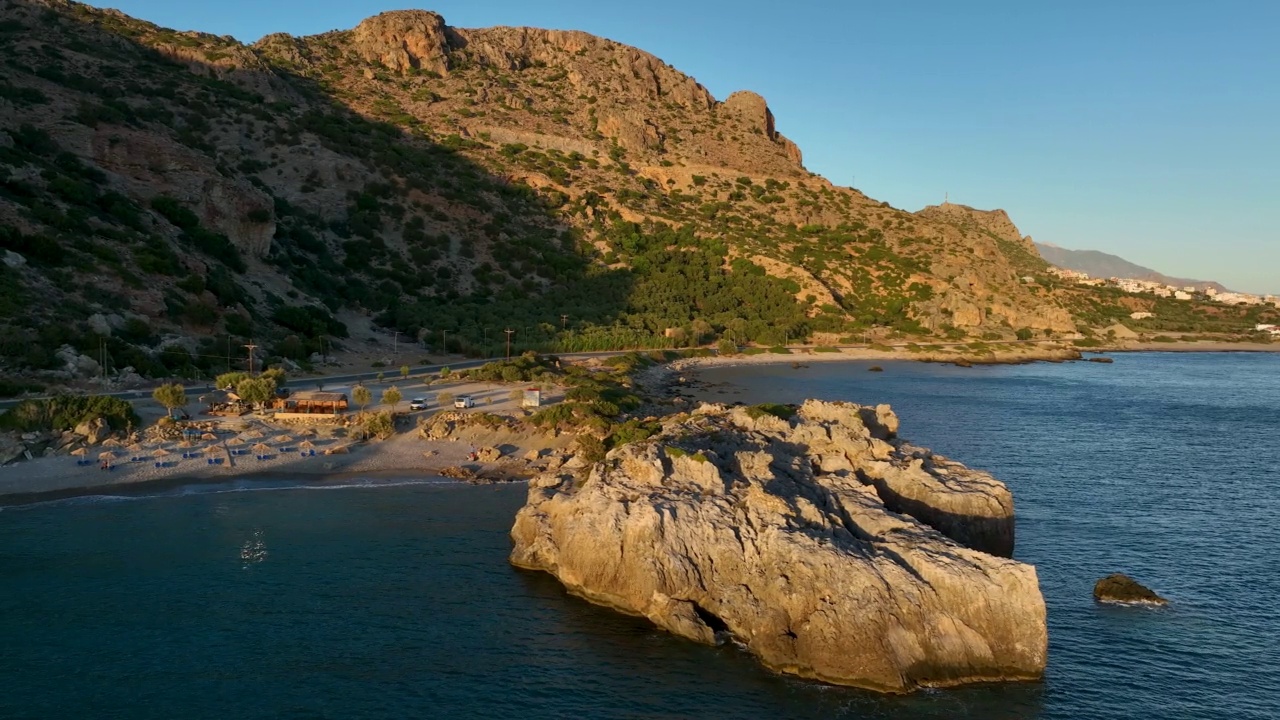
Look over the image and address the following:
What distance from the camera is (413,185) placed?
113 m

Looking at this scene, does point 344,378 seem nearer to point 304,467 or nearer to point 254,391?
point 254,391

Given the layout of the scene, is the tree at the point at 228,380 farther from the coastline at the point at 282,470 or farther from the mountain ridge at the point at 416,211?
the coastline at the point at 282,470

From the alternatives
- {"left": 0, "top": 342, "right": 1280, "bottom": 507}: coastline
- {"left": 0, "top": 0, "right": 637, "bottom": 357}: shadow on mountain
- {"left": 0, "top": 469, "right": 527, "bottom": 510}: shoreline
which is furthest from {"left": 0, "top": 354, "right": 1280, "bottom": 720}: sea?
{"left": 0, "top": 0, "right": 637, "bottom": 357}: shadow on mountain

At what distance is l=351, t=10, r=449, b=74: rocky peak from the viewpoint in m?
156

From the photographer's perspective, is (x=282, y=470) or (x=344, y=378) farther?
(x=344, y=378)

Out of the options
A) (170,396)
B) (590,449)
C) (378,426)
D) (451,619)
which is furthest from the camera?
(378,426)

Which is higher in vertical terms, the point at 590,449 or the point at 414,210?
the point at 414,210

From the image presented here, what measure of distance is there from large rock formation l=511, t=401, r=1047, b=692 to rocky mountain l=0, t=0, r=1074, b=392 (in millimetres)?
38792

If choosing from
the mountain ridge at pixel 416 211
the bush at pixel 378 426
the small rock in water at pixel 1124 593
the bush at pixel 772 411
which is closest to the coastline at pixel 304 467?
the bush at pixel 378 426

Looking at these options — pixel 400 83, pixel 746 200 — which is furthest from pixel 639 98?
pixel 400 83

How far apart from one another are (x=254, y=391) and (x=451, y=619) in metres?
29.6

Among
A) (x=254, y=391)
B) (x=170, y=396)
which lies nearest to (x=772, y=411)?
(x=254, y=391)

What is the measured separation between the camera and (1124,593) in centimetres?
2755

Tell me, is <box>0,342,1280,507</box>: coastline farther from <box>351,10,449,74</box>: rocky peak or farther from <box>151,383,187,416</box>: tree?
<box>351,10,449,74</box>: rocky peak
